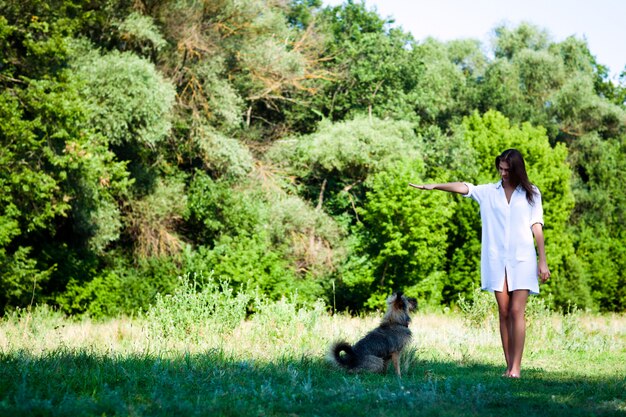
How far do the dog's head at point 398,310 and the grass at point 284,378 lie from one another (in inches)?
19.0

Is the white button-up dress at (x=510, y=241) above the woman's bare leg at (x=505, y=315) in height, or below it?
above

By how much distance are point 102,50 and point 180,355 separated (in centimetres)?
1725

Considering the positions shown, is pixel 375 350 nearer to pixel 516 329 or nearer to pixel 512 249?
pixel 516 329

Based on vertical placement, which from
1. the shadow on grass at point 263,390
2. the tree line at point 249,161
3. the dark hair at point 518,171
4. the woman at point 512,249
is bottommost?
the shadow on grass at point 263,390

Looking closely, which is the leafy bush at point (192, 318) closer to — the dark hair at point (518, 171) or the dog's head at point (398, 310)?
the dog's head at point (398, 310)

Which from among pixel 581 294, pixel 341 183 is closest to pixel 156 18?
pixel 341 183

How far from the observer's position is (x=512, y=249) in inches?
298

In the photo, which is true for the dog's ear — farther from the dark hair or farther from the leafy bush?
the leafy bush

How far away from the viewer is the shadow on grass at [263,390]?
5.23m

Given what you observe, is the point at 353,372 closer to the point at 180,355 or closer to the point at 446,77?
the point at 180,355

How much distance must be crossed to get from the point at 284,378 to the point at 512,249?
9.58 feet

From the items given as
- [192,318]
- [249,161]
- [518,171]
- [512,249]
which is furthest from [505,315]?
[249,161]

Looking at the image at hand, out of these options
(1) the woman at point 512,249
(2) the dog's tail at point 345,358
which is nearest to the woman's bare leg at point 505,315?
(1) the woman at point 512,249

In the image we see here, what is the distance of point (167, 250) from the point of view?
25594 millimetres
